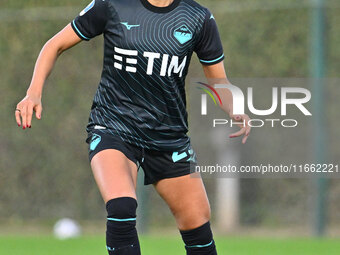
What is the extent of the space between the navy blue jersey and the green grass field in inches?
108

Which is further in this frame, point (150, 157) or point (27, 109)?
point (150, 157)

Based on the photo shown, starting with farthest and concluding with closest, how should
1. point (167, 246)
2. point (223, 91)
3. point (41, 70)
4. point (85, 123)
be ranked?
point (85, 123) < point (167, 246) < point (223, 91) < point (41, 70)

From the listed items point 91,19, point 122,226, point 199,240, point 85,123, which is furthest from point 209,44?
point 85,123

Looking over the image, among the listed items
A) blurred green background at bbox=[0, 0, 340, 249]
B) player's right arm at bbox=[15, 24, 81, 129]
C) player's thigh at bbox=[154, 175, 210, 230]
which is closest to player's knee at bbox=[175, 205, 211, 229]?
player's thigh at bbox=[154, 175, 210, 230]

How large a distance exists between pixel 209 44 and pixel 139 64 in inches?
19.4

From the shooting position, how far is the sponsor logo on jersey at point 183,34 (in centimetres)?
453

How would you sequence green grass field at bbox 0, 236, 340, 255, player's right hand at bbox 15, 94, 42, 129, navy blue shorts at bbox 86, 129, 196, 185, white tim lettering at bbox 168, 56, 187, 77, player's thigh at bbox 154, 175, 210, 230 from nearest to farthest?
player's right hand at bbox 15, 94, 42, 129
navy blue shorts at bbox 86, 129, 196, 185
white tim lettering at bbox 168, 56, 187, 77
player's thigh at bbox 154, 175, 210, 230
green grass field at bbox 0, 236, 340, 255

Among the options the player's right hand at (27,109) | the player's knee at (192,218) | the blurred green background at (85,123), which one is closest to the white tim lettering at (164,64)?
the player's right hand at (27,109)

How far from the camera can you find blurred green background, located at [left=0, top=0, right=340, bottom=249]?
864 cm

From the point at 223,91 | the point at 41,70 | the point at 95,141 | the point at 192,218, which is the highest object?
the point at 41,70

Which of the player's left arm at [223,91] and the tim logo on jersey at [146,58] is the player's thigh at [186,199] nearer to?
the player's left arm at [223,91]

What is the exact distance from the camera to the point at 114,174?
418cm

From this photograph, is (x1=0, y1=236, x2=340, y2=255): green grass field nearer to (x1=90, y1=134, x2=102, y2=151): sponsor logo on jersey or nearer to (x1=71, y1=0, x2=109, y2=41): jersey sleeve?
(x1=90, y1=134, x2=102, y2=151): sponsor logo on jersey

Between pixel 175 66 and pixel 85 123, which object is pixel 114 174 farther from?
pixel 85 123
